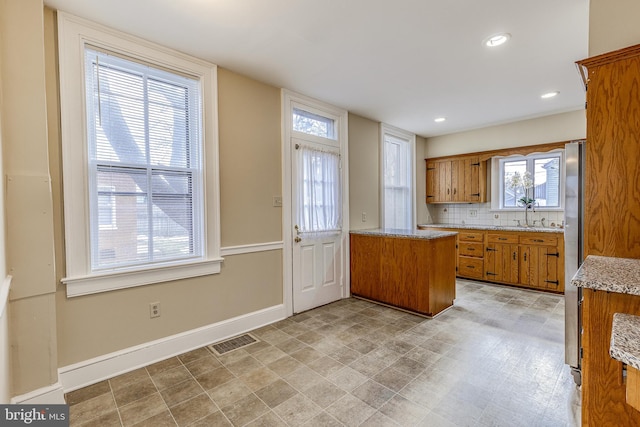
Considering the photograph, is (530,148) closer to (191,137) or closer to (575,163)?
(575,163)

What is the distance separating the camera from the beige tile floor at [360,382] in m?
1.71

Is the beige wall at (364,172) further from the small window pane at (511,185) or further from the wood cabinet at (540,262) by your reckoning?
the small window pane at (511,185)

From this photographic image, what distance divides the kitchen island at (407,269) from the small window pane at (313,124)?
139cm

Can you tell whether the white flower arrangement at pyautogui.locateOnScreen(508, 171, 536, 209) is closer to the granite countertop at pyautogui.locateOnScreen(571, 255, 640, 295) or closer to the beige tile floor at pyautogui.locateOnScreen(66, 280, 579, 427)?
the beige tile floor at pyautogui.locateOnScreen(66, 280, 579, 427)

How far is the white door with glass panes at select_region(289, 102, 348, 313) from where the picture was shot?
340 centimetres

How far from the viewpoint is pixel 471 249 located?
475 centimetres

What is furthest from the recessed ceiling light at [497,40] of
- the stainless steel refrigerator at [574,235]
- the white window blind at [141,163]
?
the white window blind at [141,163]

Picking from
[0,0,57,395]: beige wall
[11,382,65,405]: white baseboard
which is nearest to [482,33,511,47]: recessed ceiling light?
[0,0,57,395]: beige wall

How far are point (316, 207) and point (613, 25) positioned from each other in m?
2.78

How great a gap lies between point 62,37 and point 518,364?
13.3ft

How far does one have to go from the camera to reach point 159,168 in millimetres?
2428

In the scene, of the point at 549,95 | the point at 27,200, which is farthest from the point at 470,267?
the point at 27,200

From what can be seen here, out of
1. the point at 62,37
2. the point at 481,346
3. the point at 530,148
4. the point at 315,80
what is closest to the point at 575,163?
the point at 481,346

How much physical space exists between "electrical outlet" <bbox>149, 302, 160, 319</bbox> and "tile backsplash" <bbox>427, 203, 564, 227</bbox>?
192 inches
